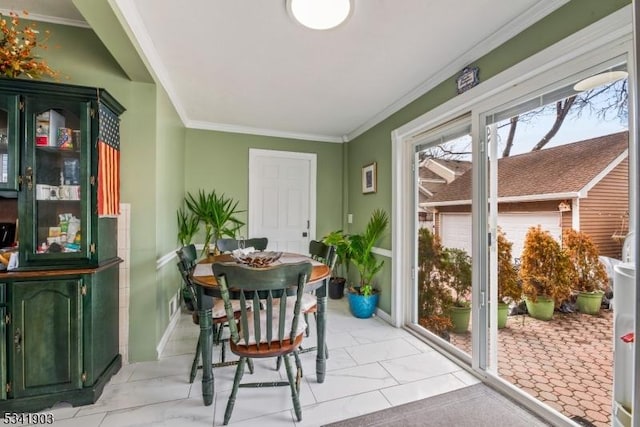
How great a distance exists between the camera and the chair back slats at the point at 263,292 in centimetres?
149

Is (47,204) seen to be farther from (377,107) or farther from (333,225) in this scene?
(333,225)

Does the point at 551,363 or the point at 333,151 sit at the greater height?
the point at 333,151

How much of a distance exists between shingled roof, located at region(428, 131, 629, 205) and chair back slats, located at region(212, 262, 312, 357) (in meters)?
1.55

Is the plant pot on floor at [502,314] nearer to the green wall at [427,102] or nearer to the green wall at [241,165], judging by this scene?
the green wall at [427,102]

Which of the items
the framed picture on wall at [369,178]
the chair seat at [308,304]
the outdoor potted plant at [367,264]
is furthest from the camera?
the framed picture on wall at [369,178]

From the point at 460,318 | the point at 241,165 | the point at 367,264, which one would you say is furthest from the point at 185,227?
the point at 460,318

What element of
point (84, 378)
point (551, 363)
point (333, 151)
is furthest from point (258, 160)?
point (551, 363)

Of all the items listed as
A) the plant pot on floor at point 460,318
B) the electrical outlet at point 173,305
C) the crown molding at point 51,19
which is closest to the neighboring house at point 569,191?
the plant pot on floor at point 460,318

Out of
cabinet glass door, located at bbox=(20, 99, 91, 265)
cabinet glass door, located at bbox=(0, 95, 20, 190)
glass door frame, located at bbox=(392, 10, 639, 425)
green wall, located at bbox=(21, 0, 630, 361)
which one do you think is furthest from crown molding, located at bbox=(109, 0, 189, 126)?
glass door frame, located at bbox=(392, 10, 639, 425)

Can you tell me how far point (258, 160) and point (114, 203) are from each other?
7.18ft

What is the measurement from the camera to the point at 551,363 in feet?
6.03

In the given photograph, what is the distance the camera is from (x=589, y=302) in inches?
62.9

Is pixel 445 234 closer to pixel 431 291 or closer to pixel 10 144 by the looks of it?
pixel 431 291

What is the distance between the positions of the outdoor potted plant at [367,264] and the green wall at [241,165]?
3.44 ft
